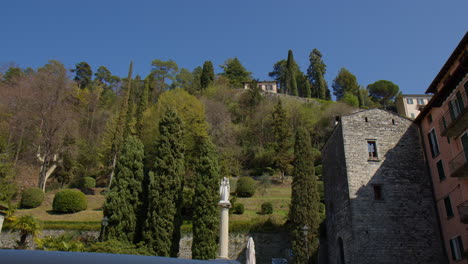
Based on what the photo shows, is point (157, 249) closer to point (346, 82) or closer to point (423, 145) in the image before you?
point (423, 145)

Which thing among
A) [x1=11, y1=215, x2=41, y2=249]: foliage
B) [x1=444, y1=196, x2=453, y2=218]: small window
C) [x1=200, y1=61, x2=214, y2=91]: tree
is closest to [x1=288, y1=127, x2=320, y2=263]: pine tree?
[x1=444, y1=196, x2=453, y2=218]: small window

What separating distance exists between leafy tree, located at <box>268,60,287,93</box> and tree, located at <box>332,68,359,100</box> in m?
11.3

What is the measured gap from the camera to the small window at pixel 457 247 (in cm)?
1788

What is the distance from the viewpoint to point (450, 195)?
62.1 ft

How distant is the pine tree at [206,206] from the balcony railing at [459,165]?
1287 centimetres

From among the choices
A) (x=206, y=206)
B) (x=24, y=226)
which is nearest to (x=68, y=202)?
(x=24, y=226)

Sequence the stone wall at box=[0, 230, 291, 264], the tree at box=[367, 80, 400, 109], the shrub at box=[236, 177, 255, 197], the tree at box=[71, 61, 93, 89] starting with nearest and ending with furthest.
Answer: the stone wall at box=[0, 230, 291, 264]
the shrub at box=[236, 177, 255, 197]
the tree at box=[71, 61, 93, 89]
the tree at box=[367, 80, 400, 109]

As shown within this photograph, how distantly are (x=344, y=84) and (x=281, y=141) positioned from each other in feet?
141

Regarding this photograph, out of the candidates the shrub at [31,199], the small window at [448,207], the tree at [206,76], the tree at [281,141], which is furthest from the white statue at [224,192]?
the tree at [206,76]

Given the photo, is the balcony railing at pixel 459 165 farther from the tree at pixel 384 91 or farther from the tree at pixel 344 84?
the tree at pixel 384 91

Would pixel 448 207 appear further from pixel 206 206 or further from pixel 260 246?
pixel 206 206

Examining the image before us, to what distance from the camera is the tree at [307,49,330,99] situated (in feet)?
251

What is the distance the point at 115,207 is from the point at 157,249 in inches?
151

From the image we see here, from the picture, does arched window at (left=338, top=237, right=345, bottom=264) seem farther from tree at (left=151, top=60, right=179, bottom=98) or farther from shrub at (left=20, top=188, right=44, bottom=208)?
tree at (left=151, top=60, right=179, bottom=98)
